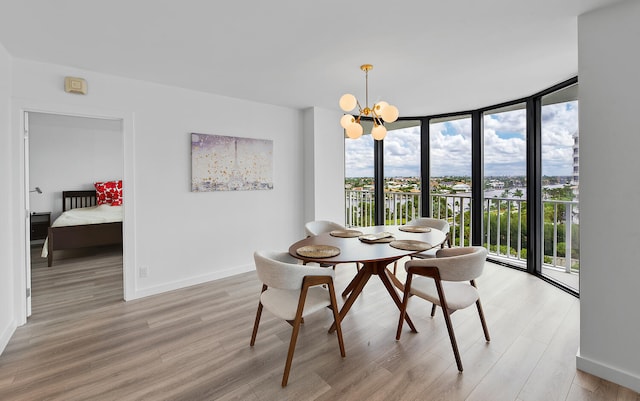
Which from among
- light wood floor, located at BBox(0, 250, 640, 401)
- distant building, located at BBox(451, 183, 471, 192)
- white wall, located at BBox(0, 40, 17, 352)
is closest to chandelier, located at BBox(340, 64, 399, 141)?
light wood floor, located at BBox(0, 250, 640, 401)

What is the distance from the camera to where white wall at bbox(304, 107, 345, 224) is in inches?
175

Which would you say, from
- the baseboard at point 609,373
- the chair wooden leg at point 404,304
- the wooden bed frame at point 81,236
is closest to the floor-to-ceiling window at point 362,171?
the chair wooden leg at point 404,304

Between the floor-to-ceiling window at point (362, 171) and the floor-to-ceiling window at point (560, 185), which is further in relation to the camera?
the floor-to-ceiling window at point (362, 171)

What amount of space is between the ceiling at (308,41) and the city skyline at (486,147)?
1.91 feet

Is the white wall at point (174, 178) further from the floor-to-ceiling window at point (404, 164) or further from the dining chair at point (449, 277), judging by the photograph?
the dining chair at point (449, 277)

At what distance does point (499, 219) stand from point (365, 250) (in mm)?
3157

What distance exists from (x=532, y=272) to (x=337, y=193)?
2790 millimetres

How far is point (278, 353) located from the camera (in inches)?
86.1

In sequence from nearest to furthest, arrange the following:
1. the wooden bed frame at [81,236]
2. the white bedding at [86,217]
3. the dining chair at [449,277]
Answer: the dining chair at [449,277]
the wooden bed frame at [81,236]
the white bedding at [86,217]

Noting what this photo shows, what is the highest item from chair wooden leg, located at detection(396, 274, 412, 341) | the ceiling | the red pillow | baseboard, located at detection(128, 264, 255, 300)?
the ceiling

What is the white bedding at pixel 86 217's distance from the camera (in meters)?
4.53

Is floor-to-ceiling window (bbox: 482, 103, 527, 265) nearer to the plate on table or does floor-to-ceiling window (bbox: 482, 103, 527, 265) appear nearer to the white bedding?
the plate on table

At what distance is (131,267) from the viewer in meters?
3.21

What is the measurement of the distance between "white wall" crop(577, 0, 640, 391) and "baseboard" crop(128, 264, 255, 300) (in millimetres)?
3464
